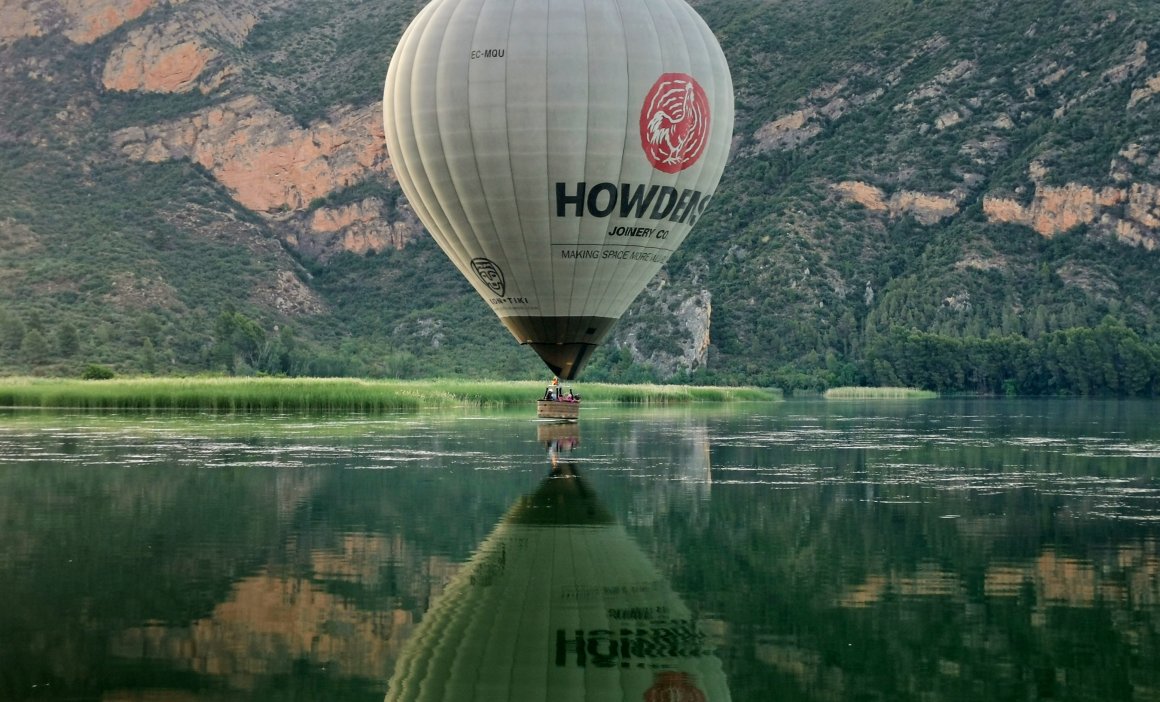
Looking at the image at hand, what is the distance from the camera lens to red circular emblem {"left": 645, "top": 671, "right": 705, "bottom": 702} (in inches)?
430

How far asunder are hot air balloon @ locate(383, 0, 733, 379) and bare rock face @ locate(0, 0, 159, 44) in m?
126

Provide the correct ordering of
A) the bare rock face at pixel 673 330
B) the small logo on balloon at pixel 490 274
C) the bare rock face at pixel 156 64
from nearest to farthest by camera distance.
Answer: the small logo on balloon at pixel 490 274 → the bare rock face at pixel 673 330 → the bare rock face at pixel 156 64

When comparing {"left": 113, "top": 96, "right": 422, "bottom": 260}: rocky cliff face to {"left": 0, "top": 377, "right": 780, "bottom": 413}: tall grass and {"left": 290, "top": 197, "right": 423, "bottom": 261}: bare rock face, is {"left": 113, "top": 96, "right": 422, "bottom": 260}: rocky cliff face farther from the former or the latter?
{"left": 0, "top": 377, "right": 780, "bottom": 413}: tall grass

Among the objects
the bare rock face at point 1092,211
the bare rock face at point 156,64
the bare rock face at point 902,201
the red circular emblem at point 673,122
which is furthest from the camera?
the bare rock face at point 156,64

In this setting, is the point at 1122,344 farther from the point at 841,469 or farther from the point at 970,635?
the point at 970,635

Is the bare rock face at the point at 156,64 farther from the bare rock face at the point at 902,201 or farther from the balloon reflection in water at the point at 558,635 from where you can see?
the balloon reflection in water at the point at 558,635

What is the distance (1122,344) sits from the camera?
111625 millimetres

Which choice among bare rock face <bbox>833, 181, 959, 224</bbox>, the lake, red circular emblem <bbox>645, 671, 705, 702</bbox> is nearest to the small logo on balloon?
the lake

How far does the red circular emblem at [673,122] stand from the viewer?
125 ft

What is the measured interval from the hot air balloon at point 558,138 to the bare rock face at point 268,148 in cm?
11013

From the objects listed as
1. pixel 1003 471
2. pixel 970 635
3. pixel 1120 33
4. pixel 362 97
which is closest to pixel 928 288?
pixel 1120 33

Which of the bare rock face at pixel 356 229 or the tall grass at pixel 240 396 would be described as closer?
the tall grass at pixel 240 396

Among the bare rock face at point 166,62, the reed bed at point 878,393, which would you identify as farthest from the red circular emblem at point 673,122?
the bare rock face at point 166,62

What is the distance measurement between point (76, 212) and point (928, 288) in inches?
2912
